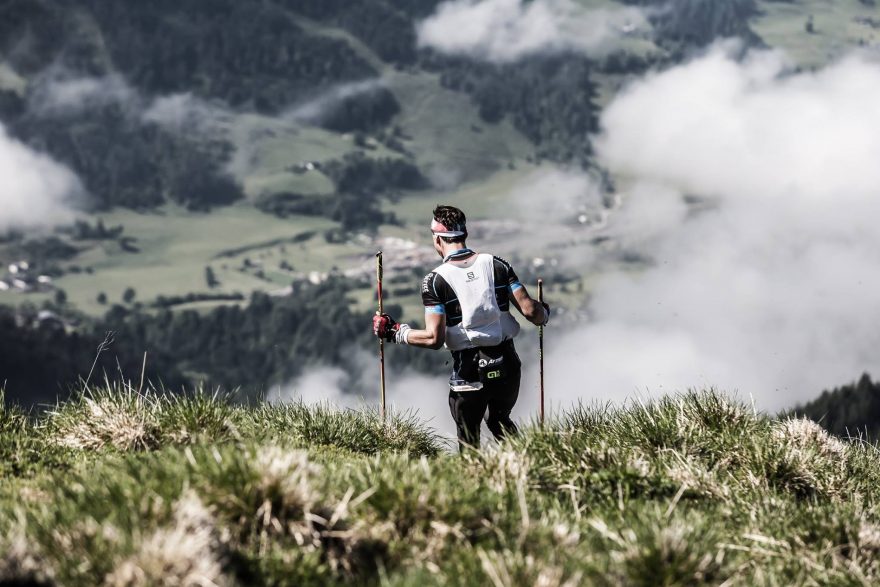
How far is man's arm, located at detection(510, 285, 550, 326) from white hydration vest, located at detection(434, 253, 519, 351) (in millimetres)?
233

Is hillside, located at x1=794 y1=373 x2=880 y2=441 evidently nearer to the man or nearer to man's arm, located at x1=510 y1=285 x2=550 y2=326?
man's arm, located at x1=510 y1=285 x2=550 y2=326

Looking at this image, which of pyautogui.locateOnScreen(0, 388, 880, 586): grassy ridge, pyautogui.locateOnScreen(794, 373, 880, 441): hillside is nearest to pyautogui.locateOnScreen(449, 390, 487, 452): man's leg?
pyautogui.locateOnScreen(0, 388, 880, 586): grassy ridge

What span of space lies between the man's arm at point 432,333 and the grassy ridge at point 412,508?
135 centimetres

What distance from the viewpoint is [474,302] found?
10.8 m

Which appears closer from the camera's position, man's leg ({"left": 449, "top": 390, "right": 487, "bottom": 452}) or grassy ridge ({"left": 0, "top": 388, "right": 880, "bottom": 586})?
grassy ridge ({"left": 0, "top": 388, "right": 880, "bottom": 586})

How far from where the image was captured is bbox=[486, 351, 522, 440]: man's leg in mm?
11094

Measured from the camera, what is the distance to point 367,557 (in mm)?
6461

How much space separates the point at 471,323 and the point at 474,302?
22 cm

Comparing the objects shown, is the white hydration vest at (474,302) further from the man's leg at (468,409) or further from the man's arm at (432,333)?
the man's leg at (468,409)

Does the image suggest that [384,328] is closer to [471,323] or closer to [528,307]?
[471,323]

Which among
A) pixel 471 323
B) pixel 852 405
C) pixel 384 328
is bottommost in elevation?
pixel 852 405

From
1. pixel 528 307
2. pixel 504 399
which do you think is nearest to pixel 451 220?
pixel 528 307

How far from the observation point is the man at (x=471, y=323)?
35.5 ft

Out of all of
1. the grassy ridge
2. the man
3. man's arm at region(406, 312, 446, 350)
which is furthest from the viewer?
the man
